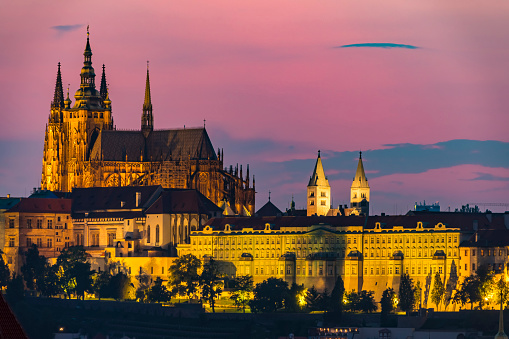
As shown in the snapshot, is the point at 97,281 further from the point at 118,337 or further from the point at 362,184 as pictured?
the point at 362,184

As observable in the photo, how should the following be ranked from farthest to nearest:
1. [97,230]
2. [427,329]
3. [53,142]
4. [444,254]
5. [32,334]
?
1. [53,142]
2. [97,230]
3. [444,254]
4. [32,334]
5. [427,329]

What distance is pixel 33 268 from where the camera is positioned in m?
144

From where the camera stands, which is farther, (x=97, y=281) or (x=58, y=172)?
(x=58, y=172)

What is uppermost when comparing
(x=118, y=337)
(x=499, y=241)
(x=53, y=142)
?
(x=53, y=142)

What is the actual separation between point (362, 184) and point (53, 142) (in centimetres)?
3766

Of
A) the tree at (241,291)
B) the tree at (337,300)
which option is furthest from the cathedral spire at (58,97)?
the tree at (337,300)

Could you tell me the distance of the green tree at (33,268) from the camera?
466 feet

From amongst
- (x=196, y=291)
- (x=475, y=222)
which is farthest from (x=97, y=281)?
(x=475, y=222)

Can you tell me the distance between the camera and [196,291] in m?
130

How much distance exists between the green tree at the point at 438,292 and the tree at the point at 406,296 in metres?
2.01

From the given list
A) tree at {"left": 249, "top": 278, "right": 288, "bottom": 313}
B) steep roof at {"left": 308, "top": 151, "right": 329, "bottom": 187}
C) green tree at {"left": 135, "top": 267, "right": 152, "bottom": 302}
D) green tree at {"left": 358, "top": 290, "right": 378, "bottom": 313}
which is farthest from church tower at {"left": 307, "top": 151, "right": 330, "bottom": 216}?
green tree at {"left": 358, "top": 290, "right": 378, "bottom": 313}

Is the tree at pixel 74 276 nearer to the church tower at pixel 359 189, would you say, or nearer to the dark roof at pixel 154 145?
the dark roof at pixel 154 145

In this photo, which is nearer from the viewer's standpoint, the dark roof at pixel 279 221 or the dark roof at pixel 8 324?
the dark roof at pixel 8 324

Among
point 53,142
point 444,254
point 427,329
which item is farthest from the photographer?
point 53,142
